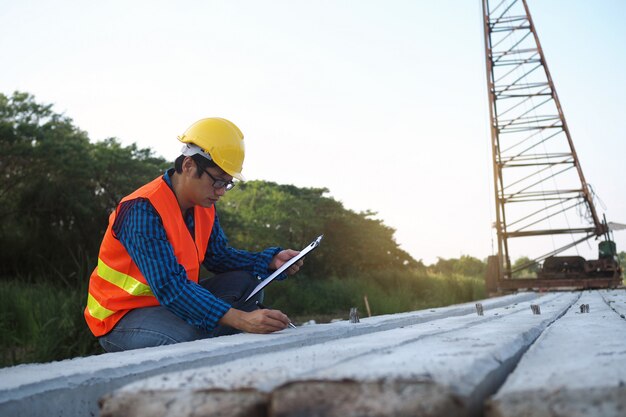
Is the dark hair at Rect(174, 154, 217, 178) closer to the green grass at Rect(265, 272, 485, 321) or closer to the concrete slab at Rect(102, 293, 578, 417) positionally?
the concrete slab at Rect(102, 293, 578, 417)

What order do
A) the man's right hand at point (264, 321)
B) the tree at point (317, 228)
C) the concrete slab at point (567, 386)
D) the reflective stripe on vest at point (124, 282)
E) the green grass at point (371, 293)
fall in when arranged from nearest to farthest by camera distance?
1. the concrete slab at point (567, 386)
2. the man's right hand at point (264, 321)
3. the reflective stripe on vest at point (124, 282)
4. the green grass at point (371, 293)
5. the tree at point (317, 228)

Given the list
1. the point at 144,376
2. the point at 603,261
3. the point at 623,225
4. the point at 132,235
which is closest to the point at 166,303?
the point at 132,235

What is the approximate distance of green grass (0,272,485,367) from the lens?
197 inches

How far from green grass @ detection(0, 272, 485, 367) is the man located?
1893mm

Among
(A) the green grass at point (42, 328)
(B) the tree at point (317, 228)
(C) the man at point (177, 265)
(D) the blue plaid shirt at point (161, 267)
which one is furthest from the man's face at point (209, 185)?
(B) the tree at point (317, 228)

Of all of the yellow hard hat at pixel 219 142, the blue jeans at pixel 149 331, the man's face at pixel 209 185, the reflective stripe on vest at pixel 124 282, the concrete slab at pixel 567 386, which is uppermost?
the yellow hard hat at pixel 219 142

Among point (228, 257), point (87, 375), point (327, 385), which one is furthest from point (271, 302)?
point (327, 385)

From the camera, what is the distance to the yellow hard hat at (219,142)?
3.36 metres

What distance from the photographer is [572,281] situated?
1155 cm

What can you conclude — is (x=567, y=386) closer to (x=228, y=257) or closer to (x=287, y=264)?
(x=287, y=264)

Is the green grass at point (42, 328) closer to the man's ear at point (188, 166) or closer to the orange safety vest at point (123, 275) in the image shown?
the orange safety vest at point (123, 275)

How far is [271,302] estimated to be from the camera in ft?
35.7

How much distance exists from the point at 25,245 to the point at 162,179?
7.83m

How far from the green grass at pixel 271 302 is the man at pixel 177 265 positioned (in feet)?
6.21
